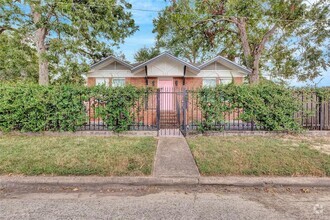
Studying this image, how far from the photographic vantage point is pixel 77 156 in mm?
5312

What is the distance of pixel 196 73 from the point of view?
1423 cm

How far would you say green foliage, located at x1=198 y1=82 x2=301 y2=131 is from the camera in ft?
25.3

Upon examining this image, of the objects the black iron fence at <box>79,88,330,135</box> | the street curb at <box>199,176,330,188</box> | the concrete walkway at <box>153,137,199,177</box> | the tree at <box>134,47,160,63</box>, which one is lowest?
the street curb at <box>199,176,330,188</box>

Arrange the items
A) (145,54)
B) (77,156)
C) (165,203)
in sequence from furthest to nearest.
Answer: (145,54) < (77,156) < (165,203)

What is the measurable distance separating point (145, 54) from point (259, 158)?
1049 inches

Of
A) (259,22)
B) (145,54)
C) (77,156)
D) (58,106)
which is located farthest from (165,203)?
(145,54)

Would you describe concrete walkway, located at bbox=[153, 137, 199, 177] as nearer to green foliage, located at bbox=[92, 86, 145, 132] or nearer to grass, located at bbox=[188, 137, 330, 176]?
grass, located at bbox=[188, 137, 330, 176]

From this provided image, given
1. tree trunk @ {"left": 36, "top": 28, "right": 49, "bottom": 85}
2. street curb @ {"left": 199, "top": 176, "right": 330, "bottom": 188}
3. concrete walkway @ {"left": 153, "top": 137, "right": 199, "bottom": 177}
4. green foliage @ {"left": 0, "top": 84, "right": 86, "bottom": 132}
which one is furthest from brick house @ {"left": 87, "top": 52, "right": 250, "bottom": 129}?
street curb @ {"left": 199, "top": 176, "right": 330, "bottom": 188}

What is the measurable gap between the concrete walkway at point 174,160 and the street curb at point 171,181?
21cm

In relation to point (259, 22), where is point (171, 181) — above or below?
below

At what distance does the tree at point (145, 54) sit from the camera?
28.7 metres

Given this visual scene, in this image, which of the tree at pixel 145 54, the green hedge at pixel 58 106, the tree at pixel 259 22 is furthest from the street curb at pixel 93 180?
the tree at pixel 145 54

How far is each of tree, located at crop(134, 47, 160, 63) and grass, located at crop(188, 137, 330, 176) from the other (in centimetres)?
2388

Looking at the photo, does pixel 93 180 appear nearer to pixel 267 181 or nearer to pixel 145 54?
pixel 267 181
